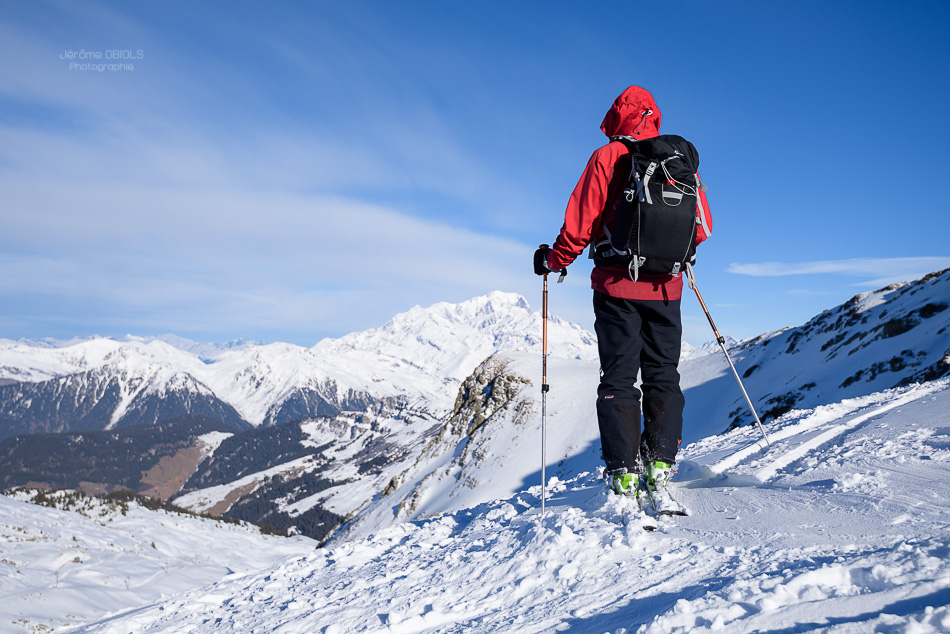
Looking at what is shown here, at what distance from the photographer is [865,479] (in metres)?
4.49

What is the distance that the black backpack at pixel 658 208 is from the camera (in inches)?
167

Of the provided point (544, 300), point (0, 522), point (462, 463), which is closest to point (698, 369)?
point (462, 463)

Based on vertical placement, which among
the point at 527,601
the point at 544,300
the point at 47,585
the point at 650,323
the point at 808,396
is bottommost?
the point at 47,585

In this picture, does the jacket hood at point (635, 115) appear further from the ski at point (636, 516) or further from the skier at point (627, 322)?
the ski at point (636, 516)

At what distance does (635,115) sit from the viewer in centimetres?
477

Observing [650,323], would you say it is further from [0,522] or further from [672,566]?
[0,522]

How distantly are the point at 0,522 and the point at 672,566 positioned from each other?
49313 mm

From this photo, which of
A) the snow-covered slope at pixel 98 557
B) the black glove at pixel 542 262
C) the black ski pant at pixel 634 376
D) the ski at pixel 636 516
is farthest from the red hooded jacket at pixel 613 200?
the snow-covered slope at pixel 98 557

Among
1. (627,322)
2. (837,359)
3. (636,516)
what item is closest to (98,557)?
(636,516)

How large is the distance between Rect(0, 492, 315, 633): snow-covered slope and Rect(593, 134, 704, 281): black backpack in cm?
1487

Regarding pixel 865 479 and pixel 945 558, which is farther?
pixel 865 479

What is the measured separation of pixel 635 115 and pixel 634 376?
8.21ft

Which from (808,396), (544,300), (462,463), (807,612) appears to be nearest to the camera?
(807,612)

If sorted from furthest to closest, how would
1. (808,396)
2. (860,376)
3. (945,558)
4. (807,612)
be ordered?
1. (808,396)
2. (860,376)
3. (945,558)
4. (807,612)
